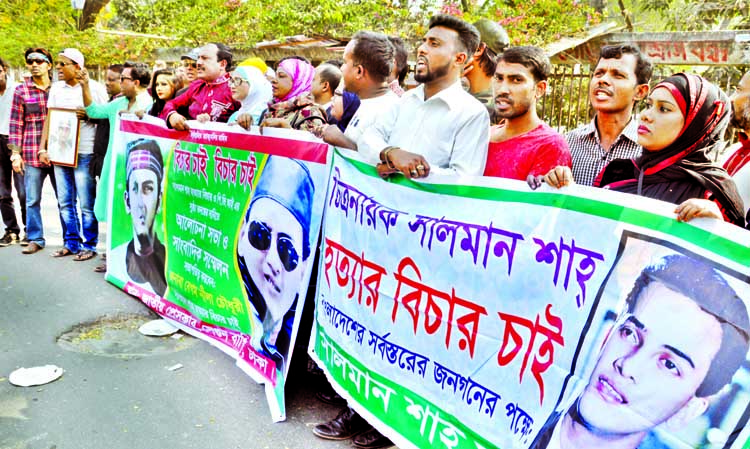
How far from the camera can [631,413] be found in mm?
1926

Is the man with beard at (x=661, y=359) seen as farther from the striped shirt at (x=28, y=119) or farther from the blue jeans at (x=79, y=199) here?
the striped shirt at (x=28, y=119)

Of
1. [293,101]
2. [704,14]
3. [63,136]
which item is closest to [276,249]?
[293,101]

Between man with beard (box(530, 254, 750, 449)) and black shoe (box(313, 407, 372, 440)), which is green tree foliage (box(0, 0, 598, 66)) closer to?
black shoe (box(313, 407, 372, 440))

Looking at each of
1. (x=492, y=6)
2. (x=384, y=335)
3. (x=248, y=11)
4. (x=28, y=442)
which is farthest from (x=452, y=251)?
(x=248, y=11)

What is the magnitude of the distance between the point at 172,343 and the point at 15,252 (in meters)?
3.24

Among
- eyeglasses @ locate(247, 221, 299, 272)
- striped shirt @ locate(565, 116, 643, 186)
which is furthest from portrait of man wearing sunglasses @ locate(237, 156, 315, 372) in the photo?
striped shirt @ locate(565, 116, 643, 186)

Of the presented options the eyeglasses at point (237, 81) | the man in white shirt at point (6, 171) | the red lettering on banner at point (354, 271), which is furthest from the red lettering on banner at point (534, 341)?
the man in white shirt at point (6, 171)

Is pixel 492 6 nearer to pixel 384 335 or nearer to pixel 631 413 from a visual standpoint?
pixel 384 335

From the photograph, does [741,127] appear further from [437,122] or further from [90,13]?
[90,13]

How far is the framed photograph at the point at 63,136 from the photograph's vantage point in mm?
6145

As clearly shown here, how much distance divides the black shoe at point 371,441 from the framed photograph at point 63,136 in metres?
4.49

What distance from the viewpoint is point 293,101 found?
13.2ft

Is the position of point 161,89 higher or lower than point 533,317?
higher

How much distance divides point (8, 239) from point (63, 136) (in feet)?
4.90
